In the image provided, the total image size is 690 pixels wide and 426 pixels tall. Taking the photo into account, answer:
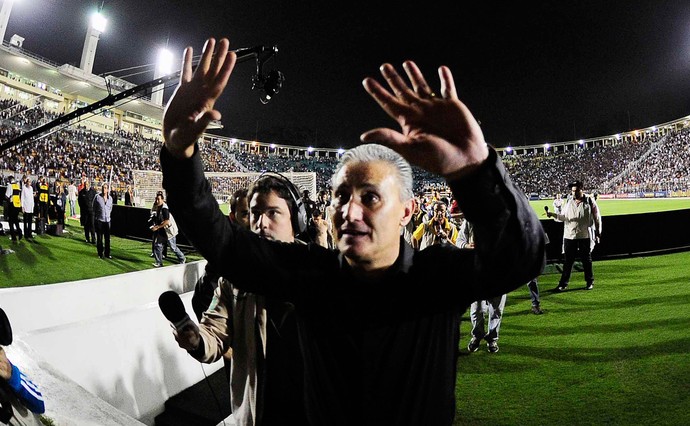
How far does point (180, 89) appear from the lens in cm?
115

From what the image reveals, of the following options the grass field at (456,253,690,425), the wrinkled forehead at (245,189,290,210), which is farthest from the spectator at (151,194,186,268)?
the wrinkled forehead at (245,189,290,210)

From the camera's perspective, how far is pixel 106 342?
3424mm

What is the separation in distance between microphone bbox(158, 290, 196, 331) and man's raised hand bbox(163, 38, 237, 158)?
2.35 ft

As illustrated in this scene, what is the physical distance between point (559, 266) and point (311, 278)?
34.3 feet

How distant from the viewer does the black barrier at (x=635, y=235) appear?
10859 mm

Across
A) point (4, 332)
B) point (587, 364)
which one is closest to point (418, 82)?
point (4, 332)

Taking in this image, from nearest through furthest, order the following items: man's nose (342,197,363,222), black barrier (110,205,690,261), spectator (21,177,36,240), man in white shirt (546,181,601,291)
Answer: man's nose (342,197,363,222) < man in white shirt (546,181,601,291) < black barrier (110,205,690,261) < spectator (21,177,36,240)

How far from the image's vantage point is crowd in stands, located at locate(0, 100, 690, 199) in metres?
28.5

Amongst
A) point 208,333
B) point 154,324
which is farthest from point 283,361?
point 154,324

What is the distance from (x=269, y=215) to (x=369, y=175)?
1.10 m

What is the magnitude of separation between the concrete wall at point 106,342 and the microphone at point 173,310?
2083mm

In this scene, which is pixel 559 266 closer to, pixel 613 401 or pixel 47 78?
pixel 613 401

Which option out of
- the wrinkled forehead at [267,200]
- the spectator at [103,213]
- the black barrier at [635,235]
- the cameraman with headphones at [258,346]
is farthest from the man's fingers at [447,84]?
the spectator at [103,213]

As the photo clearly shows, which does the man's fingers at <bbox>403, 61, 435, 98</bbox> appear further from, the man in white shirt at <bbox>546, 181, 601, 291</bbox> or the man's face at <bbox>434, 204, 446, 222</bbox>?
the man in white shirt at <bbox>546, 181, 601, 291</bbox>
